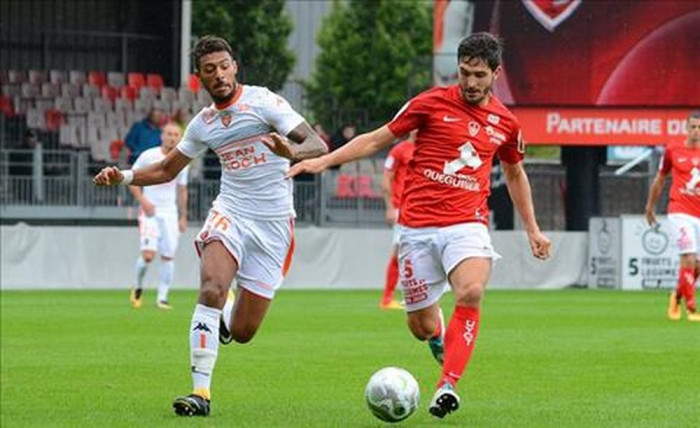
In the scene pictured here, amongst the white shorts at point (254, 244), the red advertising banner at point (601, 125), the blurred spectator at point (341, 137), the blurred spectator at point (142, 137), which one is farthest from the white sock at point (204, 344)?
the blurred spectator at point (341, 137)

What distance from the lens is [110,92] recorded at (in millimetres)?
38531

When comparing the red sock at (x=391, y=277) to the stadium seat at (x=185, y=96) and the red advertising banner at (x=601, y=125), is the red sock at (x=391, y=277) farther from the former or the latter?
the stadium seat at (x=185, y=96)

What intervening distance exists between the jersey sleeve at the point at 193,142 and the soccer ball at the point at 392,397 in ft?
7.01

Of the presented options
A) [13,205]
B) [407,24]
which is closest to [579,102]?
[13,205]

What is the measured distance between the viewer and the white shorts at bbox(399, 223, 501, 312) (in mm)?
11180

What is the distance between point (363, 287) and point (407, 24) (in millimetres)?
30587

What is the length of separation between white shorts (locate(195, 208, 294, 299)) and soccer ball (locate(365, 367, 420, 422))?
1600 mm

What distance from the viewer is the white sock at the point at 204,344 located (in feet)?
Answer: 36.0

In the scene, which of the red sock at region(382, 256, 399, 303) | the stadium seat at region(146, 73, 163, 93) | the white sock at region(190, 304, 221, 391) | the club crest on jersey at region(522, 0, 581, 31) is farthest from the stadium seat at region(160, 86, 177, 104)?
the white sock at region(190, 304, 221, 391)

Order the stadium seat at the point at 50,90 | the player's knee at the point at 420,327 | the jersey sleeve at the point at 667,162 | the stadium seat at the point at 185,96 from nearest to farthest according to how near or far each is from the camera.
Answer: the player's knee at the point at 420,327
the jersey sleeve at the point at 667,162
the stadium seat at the point at 50,90
the stadium seat at the point at 185,96

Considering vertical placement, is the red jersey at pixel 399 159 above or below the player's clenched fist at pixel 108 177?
below

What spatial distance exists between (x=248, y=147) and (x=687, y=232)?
1080 centimetres

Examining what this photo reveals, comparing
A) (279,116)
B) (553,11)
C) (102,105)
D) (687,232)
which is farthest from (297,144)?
(102,105)

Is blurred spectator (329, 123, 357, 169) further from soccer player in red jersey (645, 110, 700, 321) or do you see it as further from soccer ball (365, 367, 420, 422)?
soccer ball (365, 367, 420, 422)
